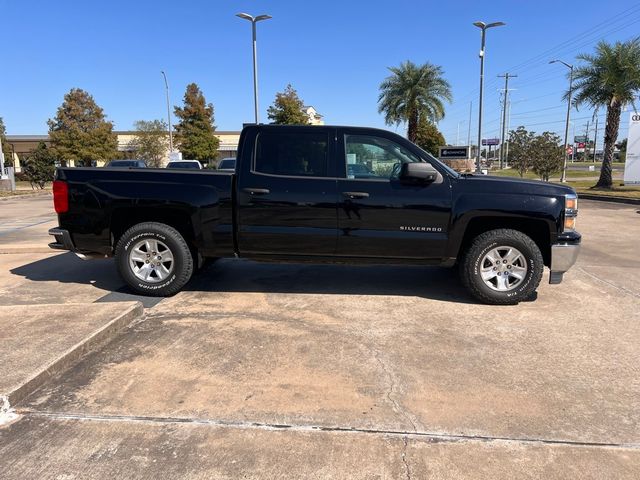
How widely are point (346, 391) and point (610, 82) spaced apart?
27831 mm

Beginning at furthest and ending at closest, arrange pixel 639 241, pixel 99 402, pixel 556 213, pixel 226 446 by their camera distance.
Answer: pixel 639 241 → pixel 556 213 → pixel 99 402 → pixel 226 446

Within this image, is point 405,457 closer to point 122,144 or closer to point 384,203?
point 384,203

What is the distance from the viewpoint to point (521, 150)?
32.8 meters

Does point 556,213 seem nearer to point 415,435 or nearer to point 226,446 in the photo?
point 415,435

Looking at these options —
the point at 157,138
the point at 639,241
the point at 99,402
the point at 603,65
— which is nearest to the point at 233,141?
the point at 157,138

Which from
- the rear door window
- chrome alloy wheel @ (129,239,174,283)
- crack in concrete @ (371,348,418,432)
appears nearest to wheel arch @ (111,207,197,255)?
chrome alloy wheel @ (129,239,174,283)

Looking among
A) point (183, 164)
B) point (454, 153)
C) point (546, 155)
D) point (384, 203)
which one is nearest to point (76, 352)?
point (384, 203)

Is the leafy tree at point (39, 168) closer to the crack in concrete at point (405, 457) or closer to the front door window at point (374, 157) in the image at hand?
the front door window at point (374, 157)

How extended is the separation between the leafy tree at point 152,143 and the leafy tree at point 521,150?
34.3 metres

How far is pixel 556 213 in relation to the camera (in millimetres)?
5332

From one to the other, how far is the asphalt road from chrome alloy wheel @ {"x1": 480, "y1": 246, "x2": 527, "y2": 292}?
11.9 inches

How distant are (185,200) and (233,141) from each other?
75.9 meters

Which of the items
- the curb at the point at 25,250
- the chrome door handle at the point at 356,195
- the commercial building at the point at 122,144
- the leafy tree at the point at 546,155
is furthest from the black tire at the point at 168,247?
the commercial building at the point at 122,144

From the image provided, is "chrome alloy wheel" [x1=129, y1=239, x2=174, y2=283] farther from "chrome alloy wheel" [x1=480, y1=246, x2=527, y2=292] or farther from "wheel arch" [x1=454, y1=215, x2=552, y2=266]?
"chrome alloy wheel" [x1=480, y1=246, x2=527, y2=292]
